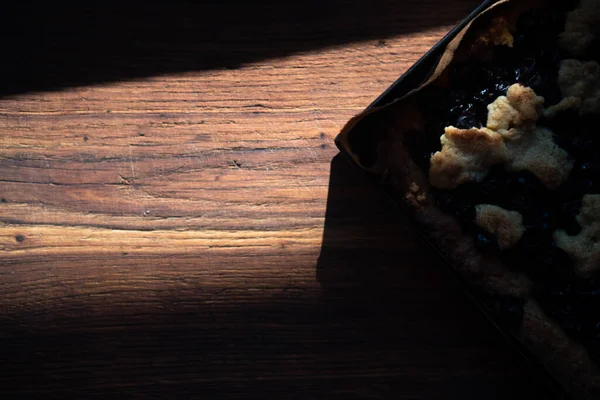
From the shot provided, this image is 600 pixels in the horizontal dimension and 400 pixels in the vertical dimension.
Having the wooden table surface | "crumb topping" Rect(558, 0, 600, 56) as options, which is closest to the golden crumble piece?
"crumb topping" Rect(558, 0, 600, 56)

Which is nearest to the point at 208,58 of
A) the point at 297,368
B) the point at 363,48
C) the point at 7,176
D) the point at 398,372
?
the point at 363,48

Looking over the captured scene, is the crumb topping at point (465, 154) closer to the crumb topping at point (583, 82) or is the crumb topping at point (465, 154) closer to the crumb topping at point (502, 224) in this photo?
the crumb topping at point (502, 224)

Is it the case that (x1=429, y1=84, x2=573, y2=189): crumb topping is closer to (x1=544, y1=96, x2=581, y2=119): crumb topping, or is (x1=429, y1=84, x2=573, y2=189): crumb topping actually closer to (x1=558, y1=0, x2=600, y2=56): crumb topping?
(x1=544, y1=96, x2=581, y2=119): crumb topping

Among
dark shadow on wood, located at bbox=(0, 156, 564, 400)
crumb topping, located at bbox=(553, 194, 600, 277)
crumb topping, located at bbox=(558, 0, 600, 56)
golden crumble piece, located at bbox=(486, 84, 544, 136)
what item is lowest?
dark shadow on wood, located at bbox=(0, 156, 564, 400)

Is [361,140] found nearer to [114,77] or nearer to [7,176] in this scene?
[114,77]

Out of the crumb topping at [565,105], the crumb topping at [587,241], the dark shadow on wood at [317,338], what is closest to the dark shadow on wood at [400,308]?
the dark shadow on wood at [317,338]
